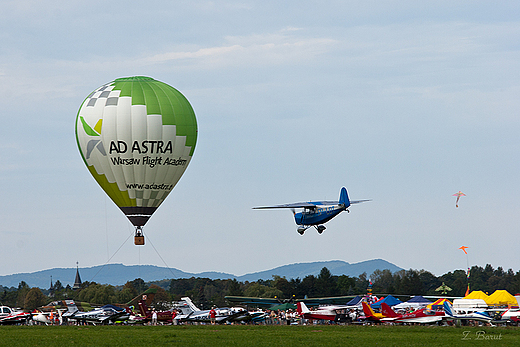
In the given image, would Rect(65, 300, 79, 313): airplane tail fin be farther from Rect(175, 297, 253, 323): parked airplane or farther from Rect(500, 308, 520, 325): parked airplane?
Rect(500, 308, 520, 325): parked airplane

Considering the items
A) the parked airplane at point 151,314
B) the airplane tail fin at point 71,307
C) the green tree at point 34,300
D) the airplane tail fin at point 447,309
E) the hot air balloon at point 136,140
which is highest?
the hot air balloon at point 136,140

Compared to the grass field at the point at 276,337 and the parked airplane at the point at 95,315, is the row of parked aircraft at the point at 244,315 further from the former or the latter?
the grass field at the point at 276,337

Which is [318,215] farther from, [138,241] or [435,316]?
[138,241]

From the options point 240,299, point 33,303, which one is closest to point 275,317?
point 240,299

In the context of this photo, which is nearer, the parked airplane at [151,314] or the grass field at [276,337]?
the grass field at [276,337]

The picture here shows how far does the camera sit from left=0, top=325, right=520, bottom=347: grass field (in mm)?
41438

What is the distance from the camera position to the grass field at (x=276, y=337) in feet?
136

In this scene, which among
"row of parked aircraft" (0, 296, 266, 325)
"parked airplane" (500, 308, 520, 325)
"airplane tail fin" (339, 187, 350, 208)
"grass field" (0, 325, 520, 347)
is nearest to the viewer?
"grass field" (0, 325, 520, 347)

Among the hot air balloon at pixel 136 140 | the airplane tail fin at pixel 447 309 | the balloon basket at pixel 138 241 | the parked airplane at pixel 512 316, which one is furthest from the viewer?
the parked airplane at pixel 512 316

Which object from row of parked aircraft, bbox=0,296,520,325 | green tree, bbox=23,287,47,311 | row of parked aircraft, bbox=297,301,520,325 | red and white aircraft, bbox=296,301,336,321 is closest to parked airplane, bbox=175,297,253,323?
row of parked aircraft, bbox=0,296,520,325

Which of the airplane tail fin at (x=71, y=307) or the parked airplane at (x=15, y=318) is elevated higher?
the airplane tail fin at (x=71, y=307)

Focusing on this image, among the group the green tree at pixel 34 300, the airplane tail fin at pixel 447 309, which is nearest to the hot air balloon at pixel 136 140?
the airplane tail fin at pixel 447 309

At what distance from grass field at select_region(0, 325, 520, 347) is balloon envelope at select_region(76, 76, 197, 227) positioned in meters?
11.6

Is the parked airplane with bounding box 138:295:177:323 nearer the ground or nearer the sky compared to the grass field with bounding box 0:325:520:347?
nearer the sky
